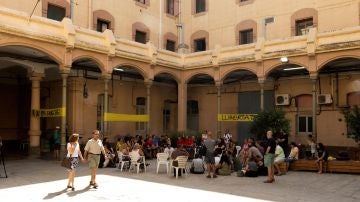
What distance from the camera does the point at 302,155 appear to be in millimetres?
19141

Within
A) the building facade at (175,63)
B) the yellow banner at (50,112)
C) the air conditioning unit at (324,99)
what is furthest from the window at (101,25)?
the air conditioning unit at (324,99)

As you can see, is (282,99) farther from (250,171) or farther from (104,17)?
(104,17)

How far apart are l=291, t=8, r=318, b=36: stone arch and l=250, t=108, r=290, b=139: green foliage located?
6.60 meters

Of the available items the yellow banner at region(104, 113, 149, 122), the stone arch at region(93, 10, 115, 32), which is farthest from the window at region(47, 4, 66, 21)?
the yellow banner at region(104, 113, 149, 122)

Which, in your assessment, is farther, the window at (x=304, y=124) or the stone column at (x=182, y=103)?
the stone column at (x=182, y=103)

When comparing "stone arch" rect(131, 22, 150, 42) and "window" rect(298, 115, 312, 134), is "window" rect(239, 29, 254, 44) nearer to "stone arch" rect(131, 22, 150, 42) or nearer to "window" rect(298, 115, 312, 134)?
"window" rect(298, 115, 312, 134)

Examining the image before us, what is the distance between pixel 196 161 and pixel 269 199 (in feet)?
16.6

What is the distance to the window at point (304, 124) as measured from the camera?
2150 cm

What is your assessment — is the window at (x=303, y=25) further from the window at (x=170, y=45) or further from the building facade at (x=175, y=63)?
the window at (x=170, y=45)

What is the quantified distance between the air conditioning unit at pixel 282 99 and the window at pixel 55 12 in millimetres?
13539

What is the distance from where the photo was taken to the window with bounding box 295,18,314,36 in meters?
21.4

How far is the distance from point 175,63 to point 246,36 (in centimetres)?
515

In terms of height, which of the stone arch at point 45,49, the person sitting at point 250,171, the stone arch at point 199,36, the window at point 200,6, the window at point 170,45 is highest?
the window at point 200,6

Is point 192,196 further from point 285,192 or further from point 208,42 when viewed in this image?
point 208,42
